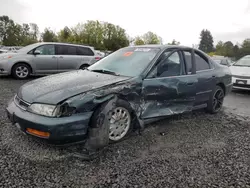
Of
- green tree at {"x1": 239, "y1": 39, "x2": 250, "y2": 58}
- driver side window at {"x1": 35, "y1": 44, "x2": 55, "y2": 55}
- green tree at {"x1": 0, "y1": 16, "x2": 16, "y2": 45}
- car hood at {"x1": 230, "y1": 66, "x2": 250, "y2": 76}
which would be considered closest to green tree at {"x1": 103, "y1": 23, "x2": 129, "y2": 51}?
green tree at {"x1": 0, "y1": 16, "x2": 16, "y2": 45}

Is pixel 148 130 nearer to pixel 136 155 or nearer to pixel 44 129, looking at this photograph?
pixel 136 155

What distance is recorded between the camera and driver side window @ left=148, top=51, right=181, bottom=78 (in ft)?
10.8

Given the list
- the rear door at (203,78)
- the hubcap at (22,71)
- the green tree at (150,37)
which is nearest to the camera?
the rear door at (203,78)

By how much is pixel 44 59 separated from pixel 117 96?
6.14 m

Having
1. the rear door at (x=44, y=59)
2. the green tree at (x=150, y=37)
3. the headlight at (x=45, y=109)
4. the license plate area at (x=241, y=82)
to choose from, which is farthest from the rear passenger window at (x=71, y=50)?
the green tree at (x=150, y=37)

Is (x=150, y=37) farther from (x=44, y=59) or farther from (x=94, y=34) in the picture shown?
(x=44, y=59)

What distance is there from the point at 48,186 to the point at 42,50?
700 centimetres

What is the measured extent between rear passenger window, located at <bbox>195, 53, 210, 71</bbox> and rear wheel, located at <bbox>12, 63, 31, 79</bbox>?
20.6 ft

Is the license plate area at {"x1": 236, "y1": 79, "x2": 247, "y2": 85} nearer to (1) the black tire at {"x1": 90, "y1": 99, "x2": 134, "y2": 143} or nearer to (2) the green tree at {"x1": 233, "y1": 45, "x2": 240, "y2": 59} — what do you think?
(1) the black tire at {"x1": 90, "y1": 99, "x2": 134, "y2": 143}

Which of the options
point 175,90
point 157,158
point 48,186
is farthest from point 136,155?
point 175,90

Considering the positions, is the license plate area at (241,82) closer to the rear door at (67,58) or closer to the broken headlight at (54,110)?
the rear door at (67,58)

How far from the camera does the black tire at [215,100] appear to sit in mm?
4284

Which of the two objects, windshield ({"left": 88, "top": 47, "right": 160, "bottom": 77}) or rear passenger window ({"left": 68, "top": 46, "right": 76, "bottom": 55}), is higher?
rear passenger window ({"left": 68, "top": 46, "right": 76, "bottom": 55})

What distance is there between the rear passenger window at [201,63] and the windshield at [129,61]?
0.99 meters
